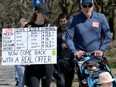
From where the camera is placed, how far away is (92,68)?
6.73 metres

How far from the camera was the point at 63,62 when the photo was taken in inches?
308

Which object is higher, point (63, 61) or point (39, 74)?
point (63, 61)

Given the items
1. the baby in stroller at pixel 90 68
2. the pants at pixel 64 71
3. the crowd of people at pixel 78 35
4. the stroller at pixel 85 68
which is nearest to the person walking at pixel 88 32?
the crowd of people at pixel 78 35

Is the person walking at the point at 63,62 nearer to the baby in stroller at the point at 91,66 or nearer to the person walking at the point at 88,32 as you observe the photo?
the person walking at the point at 88,32

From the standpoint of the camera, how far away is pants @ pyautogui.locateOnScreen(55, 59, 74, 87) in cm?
775

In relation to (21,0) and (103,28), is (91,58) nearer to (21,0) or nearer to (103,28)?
(103,28)

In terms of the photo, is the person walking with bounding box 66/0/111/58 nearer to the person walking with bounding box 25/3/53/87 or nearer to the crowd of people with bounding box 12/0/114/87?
the crowd of people with bounding box 12/0/114/87

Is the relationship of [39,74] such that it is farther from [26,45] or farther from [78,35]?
[78,35]

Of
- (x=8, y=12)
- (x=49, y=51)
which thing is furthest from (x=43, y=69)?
(x=8, y=12)

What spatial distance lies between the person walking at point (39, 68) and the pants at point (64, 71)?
0.69 meters

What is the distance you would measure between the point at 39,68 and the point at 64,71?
34.2 inches

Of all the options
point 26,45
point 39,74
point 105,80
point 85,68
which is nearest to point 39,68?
point 39,74

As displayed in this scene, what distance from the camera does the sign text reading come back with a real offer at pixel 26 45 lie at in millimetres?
7227

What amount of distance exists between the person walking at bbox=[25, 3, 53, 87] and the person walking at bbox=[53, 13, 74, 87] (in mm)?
712
